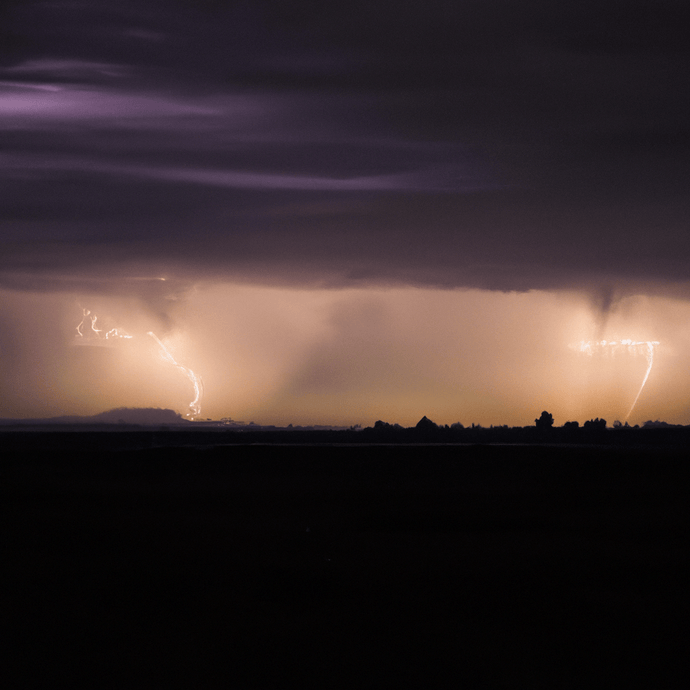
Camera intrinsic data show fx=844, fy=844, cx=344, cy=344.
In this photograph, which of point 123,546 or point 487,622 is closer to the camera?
point 487,622

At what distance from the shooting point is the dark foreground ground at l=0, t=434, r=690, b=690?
1330 cm

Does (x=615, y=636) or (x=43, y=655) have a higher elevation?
(x=615, y=636)

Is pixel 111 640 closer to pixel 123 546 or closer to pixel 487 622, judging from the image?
pixel 487 622

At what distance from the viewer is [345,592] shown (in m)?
18.7

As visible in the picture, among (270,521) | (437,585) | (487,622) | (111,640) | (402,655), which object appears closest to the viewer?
(402,655)

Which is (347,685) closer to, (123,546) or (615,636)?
(615,636)

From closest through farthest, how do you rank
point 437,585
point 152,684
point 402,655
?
point 152,684 → point 402,655 → point 437,585

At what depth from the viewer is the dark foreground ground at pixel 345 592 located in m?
13.3

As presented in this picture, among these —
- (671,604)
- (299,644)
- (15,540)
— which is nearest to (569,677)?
(299,644)

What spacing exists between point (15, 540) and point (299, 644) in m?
15.4

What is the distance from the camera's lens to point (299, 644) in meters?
14.6

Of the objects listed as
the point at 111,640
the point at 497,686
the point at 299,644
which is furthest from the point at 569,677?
the point at 111,640

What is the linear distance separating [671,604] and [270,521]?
1708cm

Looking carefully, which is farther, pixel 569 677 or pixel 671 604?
pixel 671 604
